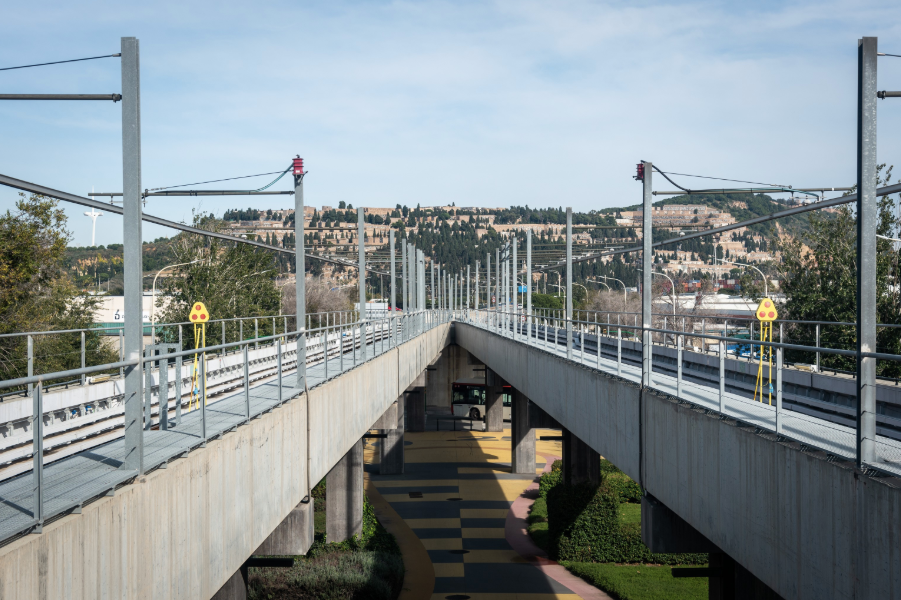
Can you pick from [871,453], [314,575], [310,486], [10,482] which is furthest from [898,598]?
[314,575]

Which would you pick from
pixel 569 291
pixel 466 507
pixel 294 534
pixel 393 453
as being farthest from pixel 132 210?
pixel 393 453

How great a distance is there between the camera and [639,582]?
25531 mm

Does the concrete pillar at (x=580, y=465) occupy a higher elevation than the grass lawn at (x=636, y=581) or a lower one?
higher

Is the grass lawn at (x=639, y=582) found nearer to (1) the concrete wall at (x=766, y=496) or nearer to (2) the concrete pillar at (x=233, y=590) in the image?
(1) the concrete wall at (x=766, y=496)

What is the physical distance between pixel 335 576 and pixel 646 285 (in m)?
15.6

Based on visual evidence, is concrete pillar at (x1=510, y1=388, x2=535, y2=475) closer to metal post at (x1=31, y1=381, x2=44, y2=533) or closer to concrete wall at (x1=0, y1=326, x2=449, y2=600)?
concrete wall at (x1=0, y1=326, x2=449, y2=600)

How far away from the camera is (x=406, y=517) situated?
34.1 meters

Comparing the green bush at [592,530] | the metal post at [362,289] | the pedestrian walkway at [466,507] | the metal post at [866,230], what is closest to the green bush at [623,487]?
the green bush at [592,530]

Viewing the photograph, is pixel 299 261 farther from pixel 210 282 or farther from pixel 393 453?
pixel 210 282

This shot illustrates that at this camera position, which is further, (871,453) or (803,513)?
(803,513)

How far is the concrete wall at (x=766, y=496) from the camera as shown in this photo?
20.1 ft

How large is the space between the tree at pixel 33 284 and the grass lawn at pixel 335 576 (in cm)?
851

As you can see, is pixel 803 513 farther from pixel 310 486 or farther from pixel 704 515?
pixel 310 486

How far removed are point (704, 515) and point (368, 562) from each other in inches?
701
